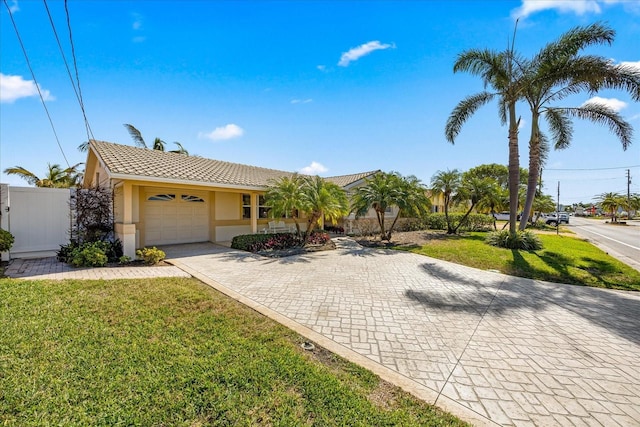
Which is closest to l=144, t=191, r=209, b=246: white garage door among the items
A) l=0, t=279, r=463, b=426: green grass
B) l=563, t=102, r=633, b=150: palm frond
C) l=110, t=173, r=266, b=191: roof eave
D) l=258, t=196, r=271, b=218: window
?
l=110, t=173, r=266, b=191: roof eave

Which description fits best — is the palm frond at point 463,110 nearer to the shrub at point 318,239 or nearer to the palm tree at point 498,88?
the palm tree at point 498,88

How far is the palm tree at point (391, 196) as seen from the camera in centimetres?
1412

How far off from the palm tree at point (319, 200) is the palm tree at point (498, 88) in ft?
24.7

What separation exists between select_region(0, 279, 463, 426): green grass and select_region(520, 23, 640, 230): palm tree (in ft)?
48.3

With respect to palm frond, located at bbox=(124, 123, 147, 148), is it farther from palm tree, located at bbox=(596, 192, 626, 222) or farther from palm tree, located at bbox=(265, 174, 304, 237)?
palm tree, located at bbox=(596, 192, 626, 222)

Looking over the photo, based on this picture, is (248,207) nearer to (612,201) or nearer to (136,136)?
(136,136)

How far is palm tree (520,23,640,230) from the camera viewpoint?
10.4 m

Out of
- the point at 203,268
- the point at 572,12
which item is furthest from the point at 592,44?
the point at 203,268

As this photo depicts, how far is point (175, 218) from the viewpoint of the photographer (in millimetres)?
13070

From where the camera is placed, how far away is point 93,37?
29.8 ft

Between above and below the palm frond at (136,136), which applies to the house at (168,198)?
below

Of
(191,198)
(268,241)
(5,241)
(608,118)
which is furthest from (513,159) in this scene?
(5,241)

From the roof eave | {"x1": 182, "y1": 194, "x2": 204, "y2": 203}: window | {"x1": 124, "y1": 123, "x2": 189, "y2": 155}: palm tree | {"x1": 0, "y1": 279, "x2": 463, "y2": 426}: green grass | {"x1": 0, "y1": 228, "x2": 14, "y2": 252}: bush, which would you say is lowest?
{"x1": 0, "y1": 279, "x2": 463, "y2": 426}: green grass

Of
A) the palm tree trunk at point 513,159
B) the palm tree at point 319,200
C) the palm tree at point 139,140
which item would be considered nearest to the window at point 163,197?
the palm tree at point 319,200
